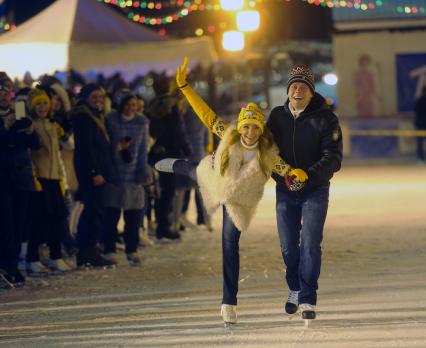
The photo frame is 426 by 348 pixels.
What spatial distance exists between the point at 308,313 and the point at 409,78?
75.4 ft

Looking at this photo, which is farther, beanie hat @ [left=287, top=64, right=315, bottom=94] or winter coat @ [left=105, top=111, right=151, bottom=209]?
winter coat @ [left=105, top=111, right=151, bottom=209]

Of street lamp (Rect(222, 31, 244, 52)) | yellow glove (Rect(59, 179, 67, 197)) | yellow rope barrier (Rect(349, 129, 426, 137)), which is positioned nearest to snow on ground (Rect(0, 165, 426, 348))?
yellow glove (Rect(59, 179, 67, 197))

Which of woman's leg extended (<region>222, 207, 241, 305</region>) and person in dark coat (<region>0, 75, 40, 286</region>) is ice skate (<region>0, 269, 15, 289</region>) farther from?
woman's leg extended (<region>222, 207, 241, 305</region>)

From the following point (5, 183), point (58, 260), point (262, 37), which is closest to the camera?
point (5, 183)

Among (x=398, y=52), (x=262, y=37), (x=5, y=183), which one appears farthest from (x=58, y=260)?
(x=262, y=37)

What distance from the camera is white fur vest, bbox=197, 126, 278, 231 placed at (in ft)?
26.2

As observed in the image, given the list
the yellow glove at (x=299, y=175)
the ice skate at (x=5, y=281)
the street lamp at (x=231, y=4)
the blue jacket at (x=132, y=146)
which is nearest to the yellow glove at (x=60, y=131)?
the blue jacket at (x=132, y=146)

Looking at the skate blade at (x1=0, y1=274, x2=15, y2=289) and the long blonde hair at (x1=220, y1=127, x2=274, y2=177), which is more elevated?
the long blonde hair at (x1=220, y1=127, x2=274, y2=177)

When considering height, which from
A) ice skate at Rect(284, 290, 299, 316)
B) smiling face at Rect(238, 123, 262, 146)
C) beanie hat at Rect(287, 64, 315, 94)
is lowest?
ice skate at Rect(284, 290, 299, 316)

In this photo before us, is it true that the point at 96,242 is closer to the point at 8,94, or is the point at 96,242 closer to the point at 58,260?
the point at 58,260

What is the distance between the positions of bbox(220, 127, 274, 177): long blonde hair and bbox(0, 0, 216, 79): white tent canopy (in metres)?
9.87

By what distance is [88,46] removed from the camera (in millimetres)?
17812

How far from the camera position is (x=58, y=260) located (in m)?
11.5

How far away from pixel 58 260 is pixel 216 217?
5.12m
